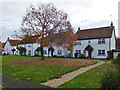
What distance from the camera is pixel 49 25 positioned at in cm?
1706

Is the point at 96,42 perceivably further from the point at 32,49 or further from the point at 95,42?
the point at 32,49

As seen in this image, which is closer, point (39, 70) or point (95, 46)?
point (39, 70)

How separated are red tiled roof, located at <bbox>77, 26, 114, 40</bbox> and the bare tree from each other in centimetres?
1460

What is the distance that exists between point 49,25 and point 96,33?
1807 centimetres

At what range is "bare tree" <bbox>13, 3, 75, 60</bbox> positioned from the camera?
16.6m

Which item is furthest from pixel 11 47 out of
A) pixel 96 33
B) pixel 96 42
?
pixel 96 42

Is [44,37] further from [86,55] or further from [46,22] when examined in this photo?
[86,55]

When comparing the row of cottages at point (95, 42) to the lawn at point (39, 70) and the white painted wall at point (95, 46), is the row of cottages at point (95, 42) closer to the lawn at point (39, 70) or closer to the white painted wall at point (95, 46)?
the white painted wall at point (95, 46)

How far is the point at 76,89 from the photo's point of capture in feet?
20.0

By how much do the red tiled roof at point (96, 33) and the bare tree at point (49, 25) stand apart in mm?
14598

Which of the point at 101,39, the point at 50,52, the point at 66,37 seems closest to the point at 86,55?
the point at 101,39

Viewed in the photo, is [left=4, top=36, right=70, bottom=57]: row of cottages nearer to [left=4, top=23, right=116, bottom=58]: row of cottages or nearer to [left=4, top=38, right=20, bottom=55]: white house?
[left=4, top=38, right=20, bottom=55]: white house

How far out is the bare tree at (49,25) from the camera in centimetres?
1658

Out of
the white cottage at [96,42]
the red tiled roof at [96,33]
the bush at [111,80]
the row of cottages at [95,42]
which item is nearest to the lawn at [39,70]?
the bush at [111,80]
